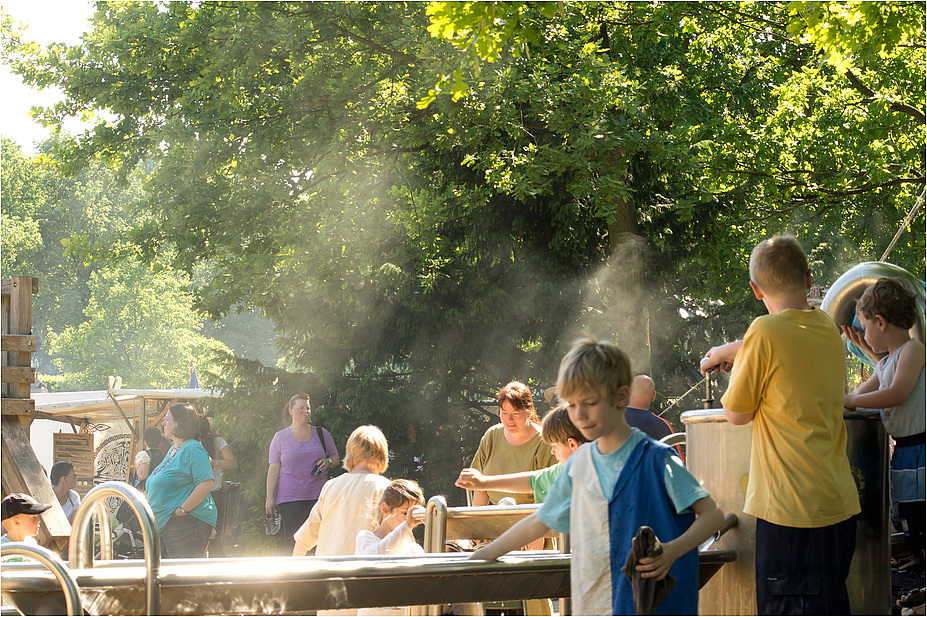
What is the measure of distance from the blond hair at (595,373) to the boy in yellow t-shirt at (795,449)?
619mm

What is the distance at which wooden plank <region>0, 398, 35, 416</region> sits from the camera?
7.50 m

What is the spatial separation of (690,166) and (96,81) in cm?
892

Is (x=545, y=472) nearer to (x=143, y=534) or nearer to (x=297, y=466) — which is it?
(x=143, y=534)

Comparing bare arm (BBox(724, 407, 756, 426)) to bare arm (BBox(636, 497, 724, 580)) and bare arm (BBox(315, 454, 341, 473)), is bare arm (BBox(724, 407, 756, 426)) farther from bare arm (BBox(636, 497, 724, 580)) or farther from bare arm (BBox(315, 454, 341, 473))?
bare arm (BBox(315, 454, 341, 473))

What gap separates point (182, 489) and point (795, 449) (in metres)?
6.02

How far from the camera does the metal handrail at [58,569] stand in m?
2.30

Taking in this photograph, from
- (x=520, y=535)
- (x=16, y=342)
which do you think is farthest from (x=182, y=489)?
(x=520, y=535)

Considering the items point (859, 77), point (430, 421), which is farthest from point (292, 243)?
point (859, 77)

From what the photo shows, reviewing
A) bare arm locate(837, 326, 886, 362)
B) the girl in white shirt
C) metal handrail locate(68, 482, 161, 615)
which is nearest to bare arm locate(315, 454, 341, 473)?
the girl in white shirt

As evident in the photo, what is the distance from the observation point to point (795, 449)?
112 inches

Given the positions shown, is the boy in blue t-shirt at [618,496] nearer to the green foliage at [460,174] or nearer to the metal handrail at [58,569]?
the metal handrail at [58,569]

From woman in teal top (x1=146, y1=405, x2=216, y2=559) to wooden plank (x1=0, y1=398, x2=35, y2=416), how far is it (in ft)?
3.69

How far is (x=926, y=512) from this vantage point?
12.7 feet

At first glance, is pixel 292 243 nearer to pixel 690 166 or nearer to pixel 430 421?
pixel 430 421
